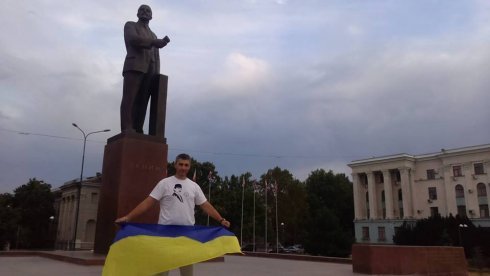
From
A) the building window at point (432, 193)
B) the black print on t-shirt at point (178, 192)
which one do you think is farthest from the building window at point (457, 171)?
the black print on t-shirt at point (178, 192)

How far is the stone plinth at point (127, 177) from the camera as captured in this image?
11.0m

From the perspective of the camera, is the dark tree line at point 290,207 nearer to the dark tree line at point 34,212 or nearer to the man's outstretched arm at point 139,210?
the dark tree line at point 34,212

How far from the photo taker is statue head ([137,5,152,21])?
41.9ft

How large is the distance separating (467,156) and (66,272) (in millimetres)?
59456

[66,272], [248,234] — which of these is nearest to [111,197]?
[66,272]

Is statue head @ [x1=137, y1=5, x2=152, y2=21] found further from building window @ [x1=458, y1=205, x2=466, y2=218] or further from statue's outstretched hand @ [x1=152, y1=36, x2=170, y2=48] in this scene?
building window @ [x1=458, y1=205, x2=466, y2=218]

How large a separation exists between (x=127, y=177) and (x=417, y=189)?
5939 centimetres

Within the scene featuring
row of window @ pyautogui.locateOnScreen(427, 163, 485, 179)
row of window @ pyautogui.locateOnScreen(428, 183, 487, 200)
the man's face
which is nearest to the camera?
the man's face

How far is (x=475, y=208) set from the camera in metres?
55.3

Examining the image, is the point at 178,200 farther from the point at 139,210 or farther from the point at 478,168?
the point at 478,168

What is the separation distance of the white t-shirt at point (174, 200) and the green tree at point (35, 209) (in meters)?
66.2

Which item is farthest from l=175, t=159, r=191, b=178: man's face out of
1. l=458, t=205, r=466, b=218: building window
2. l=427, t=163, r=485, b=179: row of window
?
l=458, t=205, r=466, b=218: building window

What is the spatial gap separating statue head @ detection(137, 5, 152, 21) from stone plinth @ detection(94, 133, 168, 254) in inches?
147

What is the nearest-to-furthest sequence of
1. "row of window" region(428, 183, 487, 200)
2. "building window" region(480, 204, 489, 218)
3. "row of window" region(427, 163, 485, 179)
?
"building window" region(480, 204, 489, 218)
"row of window" region(428, 183, 487, 200)
"row of window" region(427, 163, 485, 179)
